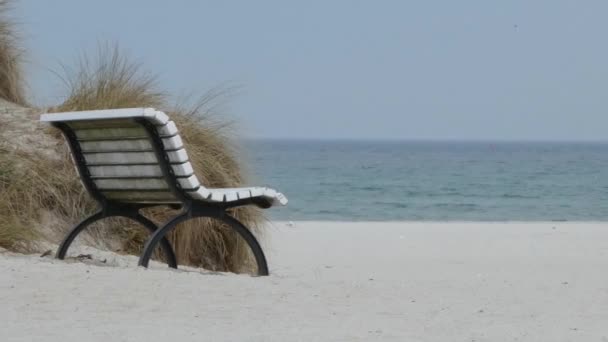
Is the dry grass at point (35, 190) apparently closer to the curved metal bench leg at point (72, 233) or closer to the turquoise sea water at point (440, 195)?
the curved metal bench leg at point (72, 233)

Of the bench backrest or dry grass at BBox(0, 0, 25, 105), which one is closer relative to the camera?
the bench backrest

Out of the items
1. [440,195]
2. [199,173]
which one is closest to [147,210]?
[199,173]

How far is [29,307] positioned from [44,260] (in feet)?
3.87

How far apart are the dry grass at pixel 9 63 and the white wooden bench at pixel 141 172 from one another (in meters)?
3.10

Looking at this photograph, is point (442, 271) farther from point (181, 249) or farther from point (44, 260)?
point (44, 260)

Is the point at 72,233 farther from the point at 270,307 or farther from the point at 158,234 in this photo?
the point at 270,307

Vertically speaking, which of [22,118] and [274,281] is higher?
[22,118]

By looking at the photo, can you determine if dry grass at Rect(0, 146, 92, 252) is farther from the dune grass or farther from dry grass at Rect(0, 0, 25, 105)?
dry grass at Rect(0, 0, 25, 105)

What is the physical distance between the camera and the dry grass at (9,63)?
891 centimetres

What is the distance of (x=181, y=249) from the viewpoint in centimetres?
695

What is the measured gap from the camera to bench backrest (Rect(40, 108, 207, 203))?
536 centimetres

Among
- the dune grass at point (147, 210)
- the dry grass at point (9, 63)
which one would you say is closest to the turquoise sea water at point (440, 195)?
the dry grass at point (9, 63)

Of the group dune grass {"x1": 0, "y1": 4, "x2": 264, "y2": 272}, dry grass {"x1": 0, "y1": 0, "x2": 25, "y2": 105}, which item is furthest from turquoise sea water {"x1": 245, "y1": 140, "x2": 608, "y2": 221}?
dune grass {"x1": 0, "y1": 4, "x2": 264, "y2": 272}

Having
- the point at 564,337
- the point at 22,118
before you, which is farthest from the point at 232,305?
the point at 22,118
